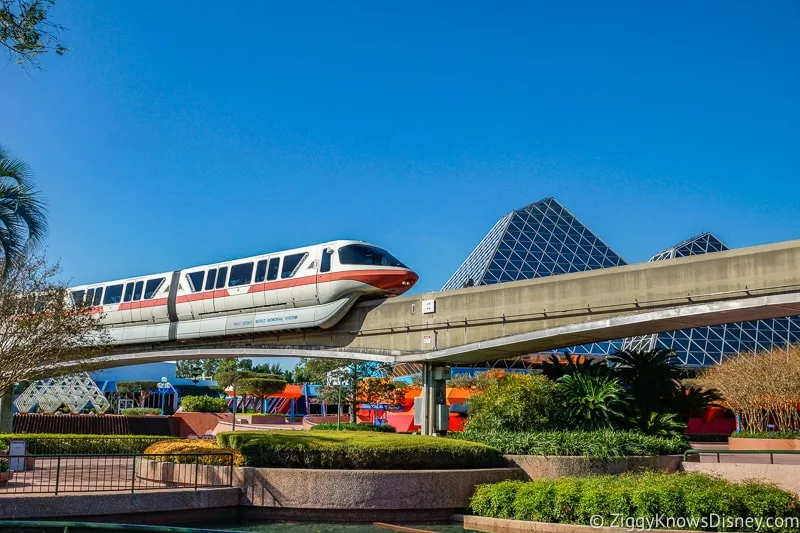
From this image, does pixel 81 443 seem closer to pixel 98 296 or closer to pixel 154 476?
pixel 154 476

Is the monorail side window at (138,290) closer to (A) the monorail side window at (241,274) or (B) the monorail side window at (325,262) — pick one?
(A) the monorail side window at (241,274)

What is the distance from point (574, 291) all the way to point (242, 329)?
15.3 m

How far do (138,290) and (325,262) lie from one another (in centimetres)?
1337

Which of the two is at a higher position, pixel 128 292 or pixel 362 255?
pixel 362 255

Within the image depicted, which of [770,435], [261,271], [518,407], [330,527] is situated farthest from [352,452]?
[770,435]

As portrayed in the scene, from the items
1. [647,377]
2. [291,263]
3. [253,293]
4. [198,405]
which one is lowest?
[198,405]

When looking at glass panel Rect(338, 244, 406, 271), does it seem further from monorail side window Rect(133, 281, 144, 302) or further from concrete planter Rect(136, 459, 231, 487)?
monorail side window Rect(133, 281, 144, 302)

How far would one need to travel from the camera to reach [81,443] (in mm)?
24812

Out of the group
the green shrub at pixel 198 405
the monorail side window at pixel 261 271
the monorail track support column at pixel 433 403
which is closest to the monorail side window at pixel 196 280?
the monorail side window at pixel 261 271

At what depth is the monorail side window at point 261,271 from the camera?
32688mm

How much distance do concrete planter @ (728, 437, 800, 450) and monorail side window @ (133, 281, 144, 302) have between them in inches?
1112

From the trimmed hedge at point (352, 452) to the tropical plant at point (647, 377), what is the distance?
1025 cm

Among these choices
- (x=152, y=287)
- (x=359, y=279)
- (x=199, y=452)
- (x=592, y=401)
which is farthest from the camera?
(x=152, y=287)

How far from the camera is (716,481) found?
1592cm
